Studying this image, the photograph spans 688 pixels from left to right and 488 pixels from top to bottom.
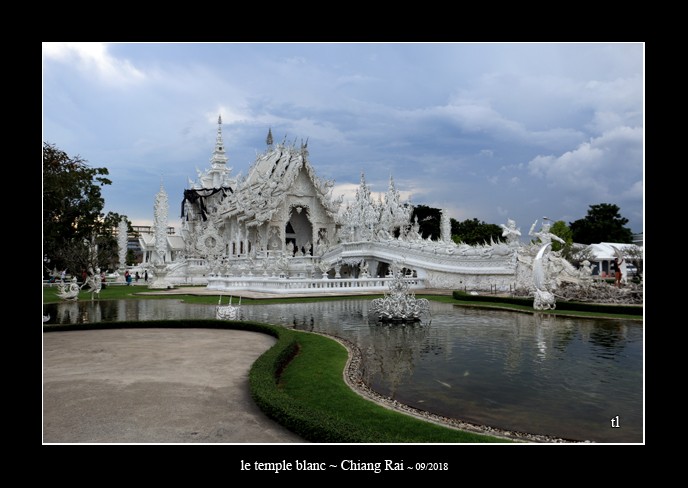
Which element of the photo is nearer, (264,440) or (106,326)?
(264,440)

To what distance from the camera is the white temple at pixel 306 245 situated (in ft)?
81.7

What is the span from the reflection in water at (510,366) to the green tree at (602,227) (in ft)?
146

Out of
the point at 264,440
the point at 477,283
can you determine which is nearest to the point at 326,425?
the point at 264,440

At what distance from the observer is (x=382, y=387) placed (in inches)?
279

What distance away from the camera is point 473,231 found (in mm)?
62438

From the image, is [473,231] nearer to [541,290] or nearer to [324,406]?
[541,290]

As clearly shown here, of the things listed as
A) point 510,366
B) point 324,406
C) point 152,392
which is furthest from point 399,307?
point 152,392

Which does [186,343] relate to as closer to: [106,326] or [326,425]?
[106,326]

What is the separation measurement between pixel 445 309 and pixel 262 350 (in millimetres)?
8961

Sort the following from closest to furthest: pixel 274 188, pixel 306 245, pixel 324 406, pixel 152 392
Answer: pixel 324 406 → pixel 152 392 → pixel 274 188 → pixel 306 245

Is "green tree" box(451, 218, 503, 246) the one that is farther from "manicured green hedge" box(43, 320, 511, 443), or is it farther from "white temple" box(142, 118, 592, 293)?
"manicured green hedge" box(43, 320, 511, 443)

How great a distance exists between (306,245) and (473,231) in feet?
94.8

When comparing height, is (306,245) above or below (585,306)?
above

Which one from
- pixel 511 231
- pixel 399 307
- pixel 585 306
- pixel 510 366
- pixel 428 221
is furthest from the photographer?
pixel 428 221
